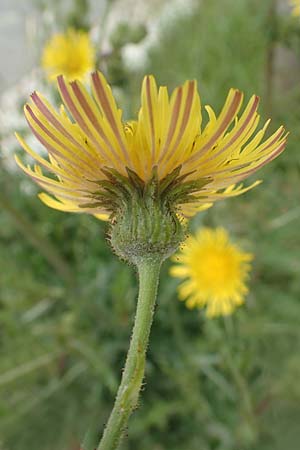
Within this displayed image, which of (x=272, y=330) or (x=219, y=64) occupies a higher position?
(x=219, y=64)

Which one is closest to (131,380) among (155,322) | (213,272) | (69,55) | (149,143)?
(149,143)

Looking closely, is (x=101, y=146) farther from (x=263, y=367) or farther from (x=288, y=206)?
(x=288, y=206)

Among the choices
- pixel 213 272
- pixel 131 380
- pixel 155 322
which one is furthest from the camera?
pixel 155 322

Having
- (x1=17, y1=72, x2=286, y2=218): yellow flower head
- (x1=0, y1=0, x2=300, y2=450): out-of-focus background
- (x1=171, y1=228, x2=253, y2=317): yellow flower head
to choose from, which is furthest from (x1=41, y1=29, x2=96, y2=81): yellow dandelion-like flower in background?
(x1=17, y1=72, x2=286, y2=218): yellow flower head

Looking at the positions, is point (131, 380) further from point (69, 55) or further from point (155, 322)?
point (69, 55)

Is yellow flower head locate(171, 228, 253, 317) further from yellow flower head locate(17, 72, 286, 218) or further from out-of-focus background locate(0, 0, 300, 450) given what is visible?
yellow flower head locate(17, 72, 286, 218)

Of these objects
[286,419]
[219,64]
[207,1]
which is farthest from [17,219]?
[219,64]
